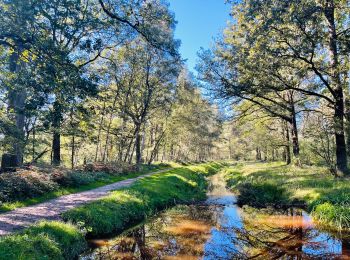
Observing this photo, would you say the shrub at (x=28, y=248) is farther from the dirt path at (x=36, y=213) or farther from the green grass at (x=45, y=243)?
the dirt path at (x=36, y=213)

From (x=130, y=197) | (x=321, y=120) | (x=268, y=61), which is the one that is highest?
(x=268, y=61)

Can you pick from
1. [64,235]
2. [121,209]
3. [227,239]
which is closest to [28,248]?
[64,235]

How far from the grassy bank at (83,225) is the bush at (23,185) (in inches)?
124

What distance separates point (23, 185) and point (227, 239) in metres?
8.97

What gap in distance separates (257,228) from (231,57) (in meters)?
13.5

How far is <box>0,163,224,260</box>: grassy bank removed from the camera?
732 centimetres

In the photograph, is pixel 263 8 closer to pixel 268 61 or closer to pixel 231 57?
pixel 268 61

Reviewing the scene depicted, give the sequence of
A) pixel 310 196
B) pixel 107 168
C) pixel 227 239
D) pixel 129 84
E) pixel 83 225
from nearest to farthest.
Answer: pixel 227 239 < pixel 83 225 < pixel 310 196 < pixel 107 168 < pixel 129 84

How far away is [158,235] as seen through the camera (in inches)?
431

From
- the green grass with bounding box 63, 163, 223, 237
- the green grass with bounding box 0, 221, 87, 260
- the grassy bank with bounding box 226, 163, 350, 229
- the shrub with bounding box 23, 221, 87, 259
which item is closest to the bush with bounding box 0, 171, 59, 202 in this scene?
the green grass with bounding box 63, 163, 223, 237

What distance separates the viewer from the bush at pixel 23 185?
12.4 meters

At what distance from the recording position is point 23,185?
517 inches

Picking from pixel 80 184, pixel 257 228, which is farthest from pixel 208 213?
pixel 80 184

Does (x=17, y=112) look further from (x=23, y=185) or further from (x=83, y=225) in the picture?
(x=83, y=225)
